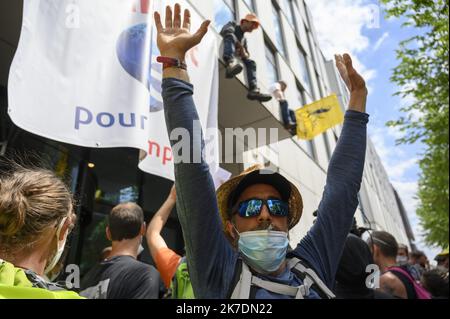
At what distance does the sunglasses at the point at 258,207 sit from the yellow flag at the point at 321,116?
0.68 metres

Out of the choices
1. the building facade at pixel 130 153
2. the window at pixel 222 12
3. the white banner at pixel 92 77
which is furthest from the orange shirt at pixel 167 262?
the window at pixel 222 12

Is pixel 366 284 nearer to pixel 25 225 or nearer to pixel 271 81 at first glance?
pixel 25 225

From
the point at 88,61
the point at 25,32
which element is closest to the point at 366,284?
the point at 88,61

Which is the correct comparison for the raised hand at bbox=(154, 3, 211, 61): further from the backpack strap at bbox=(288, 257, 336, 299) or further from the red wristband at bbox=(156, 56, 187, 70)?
the backpack strap at bbox=(288, 257, 336, 299)

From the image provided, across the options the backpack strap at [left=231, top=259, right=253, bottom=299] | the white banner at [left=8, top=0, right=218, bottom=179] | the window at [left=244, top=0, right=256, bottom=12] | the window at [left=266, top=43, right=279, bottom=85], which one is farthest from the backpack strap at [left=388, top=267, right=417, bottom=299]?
the window at [left=244, top=0, right=256, bottom=12]

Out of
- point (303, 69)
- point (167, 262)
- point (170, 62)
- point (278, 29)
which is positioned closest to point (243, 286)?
point (170, 62)

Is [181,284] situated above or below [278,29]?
below

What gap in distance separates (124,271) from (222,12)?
446cm

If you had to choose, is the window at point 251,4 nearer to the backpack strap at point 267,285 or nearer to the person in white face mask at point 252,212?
the person in white face mask at point 252,212

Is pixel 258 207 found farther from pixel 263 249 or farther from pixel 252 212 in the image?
pixel 263 249

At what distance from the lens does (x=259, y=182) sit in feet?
4.22

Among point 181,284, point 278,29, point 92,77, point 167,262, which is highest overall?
point 278,29

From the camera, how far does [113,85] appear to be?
238 cm

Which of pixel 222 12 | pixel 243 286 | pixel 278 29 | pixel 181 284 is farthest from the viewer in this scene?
pixel 278 29
